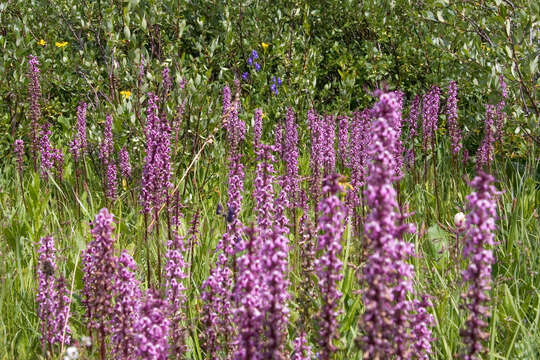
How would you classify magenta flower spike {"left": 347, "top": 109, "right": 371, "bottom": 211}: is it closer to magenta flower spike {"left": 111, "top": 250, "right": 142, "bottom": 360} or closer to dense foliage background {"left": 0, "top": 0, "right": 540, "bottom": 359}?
dense foliage background {"left": 0, "top": 0, "right": 540, "bottom": 359}

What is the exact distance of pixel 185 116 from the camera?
6.38 m

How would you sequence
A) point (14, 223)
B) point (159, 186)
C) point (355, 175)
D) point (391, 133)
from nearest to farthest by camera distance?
point (391, 133), point (159, 186), point (14, 223), point (355, 175)

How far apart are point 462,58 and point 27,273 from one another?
4.26 m

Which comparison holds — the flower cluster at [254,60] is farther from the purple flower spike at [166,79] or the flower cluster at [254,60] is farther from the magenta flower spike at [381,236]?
the magenta flower spike at [381,236]

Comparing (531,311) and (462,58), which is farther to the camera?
(462,58)

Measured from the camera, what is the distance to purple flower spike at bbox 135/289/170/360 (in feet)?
6.39

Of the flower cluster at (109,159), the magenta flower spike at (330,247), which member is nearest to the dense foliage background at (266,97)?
the flower cluster at (109,159)

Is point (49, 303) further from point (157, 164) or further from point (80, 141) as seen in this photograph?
point (80, 141)

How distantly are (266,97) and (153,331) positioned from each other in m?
7.22

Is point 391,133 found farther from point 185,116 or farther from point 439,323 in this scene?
point 185,116

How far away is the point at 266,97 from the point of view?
8.97 metres

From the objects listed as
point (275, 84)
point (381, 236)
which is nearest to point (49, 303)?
point (381, 236)

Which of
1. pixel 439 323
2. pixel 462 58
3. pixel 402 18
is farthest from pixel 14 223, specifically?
pixel 402 18

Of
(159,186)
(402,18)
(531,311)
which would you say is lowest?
(531,311)
